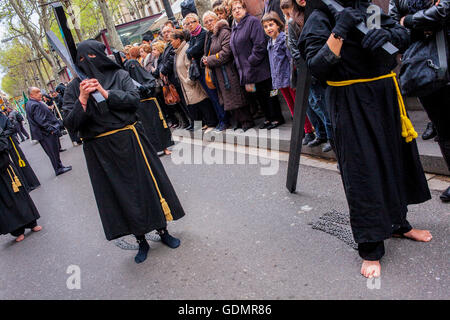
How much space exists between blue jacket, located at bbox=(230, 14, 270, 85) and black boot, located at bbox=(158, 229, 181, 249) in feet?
11.1

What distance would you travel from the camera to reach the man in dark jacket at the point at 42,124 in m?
9.04

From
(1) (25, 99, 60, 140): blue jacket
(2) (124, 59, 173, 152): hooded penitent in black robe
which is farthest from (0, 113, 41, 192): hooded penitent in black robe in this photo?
(2) (124, 59, 173, 152): hooded penitent in black robe

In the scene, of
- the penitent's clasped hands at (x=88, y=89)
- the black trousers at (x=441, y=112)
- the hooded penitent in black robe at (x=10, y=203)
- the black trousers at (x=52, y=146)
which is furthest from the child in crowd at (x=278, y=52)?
the black trousers at (x=52, y=146)

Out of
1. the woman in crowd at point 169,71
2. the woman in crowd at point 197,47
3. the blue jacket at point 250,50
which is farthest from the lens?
the woman in crowd at point 169,71

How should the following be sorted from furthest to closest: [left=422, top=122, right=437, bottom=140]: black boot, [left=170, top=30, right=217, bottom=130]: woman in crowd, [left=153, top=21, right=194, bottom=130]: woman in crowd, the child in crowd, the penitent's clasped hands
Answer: [left=153, top=21, right=194, bottom=130]: woman in crowd, [left=170, top=30, right=217, bottom=130]: woman in crowd, the child in crowd, [left=422, top=122, right=437, bottom=140]: black boot, the penitent's clasped hands

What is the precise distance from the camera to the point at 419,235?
9.38 feet

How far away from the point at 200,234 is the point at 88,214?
8.71ft

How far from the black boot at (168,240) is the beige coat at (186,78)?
4490 millimetres

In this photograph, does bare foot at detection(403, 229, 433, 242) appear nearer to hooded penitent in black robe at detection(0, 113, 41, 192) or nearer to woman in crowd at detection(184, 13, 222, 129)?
woman in crowd at detection(184, 13, 222, 129)

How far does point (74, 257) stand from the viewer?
4391 mm

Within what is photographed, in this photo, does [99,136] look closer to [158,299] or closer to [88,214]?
[158,299]

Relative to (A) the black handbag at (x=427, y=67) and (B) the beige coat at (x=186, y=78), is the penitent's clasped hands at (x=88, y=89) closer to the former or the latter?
(A) the black handbag at (x=427, y=67)

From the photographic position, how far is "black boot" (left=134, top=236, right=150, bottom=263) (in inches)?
149
